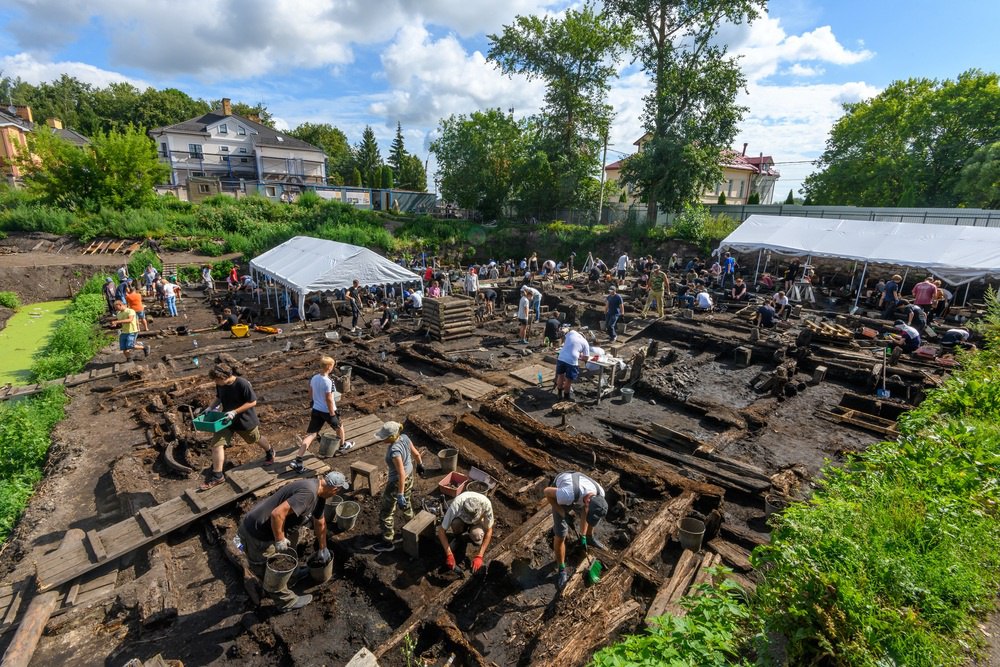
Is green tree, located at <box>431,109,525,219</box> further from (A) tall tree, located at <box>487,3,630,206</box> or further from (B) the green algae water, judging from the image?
(B) the green algae water

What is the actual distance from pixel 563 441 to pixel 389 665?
4770mm

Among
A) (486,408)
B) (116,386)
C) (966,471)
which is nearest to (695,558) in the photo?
(966,471)

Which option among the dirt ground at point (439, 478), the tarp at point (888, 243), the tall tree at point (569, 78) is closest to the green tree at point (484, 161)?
the tall tree at point (569, 78)

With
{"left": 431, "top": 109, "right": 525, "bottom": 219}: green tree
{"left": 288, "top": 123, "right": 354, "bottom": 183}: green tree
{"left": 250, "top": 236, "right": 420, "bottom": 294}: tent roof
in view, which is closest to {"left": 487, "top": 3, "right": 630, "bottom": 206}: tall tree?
{"left": 431, "top": 109, "right": 525, "bottom": 219}: green tree

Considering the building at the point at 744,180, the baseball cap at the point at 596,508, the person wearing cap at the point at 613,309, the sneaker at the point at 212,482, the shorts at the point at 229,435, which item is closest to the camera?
the baseball cap at the point at 596,508

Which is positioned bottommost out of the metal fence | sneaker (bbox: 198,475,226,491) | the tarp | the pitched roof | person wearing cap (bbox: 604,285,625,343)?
sneaker (bbox: 198,475,226,491)

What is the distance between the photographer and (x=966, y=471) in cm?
459

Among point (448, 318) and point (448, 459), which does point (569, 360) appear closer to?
point (448, 459)

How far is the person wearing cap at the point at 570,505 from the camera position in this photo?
204 inches

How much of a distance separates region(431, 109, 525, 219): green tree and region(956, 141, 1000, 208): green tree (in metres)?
29.9

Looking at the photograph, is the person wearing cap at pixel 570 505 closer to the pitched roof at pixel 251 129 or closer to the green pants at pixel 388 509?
the green pants at pixel 388 509

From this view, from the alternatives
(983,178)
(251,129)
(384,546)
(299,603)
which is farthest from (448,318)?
(251,129)

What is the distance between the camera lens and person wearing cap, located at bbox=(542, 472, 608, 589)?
5.18m

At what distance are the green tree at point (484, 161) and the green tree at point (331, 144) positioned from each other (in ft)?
102
